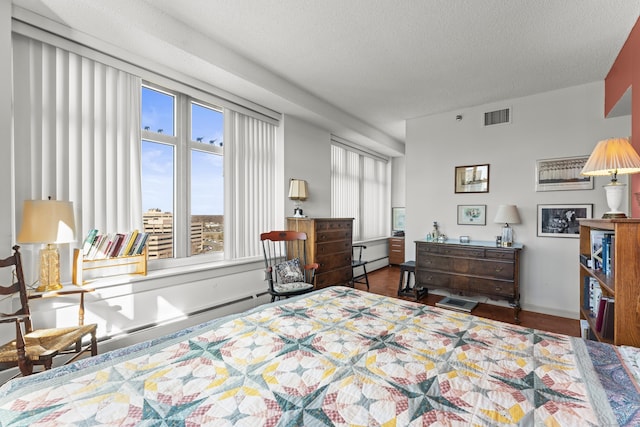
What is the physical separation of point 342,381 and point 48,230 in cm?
230

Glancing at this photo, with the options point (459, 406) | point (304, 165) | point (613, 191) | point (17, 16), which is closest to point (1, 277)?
point (17, 16)

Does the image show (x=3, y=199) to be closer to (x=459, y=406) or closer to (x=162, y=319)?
(x=162, y=319)

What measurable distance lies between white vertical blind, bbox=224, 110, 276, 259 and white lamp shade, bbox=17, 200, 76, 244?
1668mm

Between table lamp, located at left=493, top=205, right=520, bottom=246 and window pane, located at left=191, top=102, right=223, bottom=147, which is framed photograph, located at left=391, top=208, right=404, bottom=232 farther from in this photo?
window pane, located at left=191, top=102, right=223, bottom=147

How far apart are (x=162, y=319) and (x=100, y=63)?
2.42 metres

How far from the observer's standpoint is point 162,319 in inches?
115

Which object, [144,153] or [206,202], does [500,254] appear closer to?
[206,202]

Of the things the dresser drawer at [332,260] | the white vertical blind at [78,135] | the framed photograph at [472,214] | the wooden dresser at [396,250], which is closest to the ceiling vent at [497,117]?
the framed photograph at [472,214]

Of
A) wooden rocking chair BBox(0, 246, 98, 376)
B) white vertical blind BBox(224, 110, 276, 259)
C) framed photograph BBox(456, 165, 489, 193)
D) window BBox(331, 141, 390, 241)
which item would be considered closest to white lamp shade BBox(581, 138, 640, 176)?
framed photograph BBox(456, 165, 489, 193)

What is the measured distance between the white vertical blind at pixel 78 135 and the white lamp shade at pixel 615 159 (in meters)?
3.84

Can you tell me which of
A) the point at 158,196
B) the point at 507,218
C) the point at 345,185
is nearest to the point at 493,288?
the point at 507,218

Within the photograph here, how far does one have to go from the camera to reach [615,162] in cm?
203

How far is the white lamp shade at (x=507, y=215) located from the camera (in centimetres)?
389

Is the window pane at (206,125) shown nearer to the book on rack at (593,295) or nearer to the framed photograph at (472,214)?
the framed photograph at (472,214)
